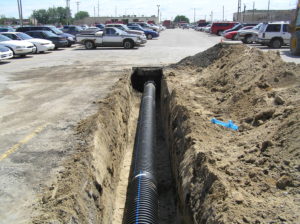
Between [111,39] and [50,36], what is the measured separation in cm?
518

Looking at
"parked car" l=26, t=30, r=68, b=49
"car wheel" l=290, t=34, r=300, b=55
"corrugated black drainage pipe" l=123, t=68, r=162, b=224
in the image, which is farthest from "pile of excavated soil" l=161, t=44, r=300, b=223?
"parked car" l=26, t=30, r=68, b=49

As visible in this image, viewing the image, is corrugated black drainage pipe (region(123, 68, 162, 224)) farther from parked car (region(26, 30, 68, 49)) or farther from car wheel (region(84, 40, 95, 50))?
parked car (region(26, 30, 68, 49))

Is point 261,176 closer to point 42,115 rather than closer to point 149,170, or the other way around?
point 149,170

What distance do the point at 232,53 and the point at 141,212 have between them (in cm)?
884

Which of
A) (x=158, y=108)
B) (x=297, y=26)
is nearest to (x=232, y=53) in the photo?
(x=158, y=108)

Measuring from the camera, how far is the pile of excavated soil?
3.51 m

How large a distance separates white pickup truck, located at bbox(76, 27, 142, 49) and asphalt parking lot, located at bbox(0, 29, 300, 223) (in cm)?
1017

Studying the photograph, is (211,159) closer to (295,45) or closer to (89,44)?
(295,45)

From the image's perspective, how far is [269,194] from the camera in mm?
3598

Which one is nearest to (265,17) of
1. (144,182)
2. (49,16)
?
(49,16)

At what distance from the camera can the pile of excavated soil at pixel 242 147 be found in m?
3.51

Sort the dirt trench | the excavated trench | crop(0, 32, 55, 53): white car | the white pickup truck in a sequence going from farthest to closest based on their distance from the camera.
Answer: the white pickup truck, crop(0, 32, 55, 53): white car, the excavated trench, the dirt trench

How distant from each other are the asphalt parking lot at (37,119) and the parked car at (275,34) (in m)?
12.3

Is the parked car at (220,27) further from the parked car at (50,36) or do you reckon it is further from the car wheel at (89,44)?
the parked car at (50,36)
